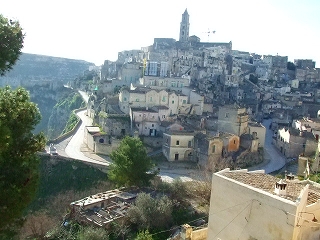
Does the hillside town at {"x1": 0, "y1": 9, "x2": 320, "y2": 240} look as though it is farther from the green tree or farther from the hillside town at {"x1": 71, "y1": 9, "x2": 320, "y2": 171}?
the green tree

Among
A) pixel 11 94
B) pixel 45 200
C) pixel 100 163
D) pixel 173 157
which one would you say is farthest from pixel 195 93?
pixel 11 94

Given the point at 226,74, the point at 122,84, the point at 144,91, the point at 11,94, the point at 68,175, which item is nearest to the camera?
the point at 11,94

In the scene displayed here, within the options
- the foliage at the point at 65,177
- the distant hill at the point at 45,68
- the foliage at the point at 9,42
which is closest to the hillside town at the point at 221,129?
the foliage at the point at 65,177

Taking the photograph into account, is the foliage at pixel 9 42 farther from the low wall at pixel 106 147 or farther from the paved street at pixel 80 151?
the low wall at pixel 106 147

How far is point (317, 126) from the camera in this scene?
40781 millimetres

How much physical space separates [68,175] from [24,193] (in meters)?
26.3

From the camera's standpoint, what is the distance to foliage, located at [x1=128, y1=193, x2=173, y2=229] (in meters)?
22.6

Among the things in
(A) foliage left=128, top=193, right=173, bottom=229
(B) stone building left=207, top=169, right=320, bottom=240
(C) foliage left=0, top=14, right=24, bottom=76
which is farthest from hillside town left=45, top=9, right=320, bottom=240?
(C) foliage left=0, top=14, right=24, bottom=76

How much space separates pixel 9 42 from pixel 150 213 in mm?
15476

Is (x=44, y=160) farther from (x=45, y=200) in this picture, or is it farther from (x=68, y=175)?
(x=45, y=200)

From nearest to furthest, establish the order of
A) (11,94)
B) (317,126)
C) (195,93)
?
(11,94)
(317,126)
(195,93)

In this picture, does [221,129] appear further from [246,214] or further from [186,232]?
[246,214]

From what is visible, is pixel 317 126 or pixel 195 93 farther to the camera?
pixel 195 93

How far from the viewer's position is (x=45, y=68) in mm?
126188
